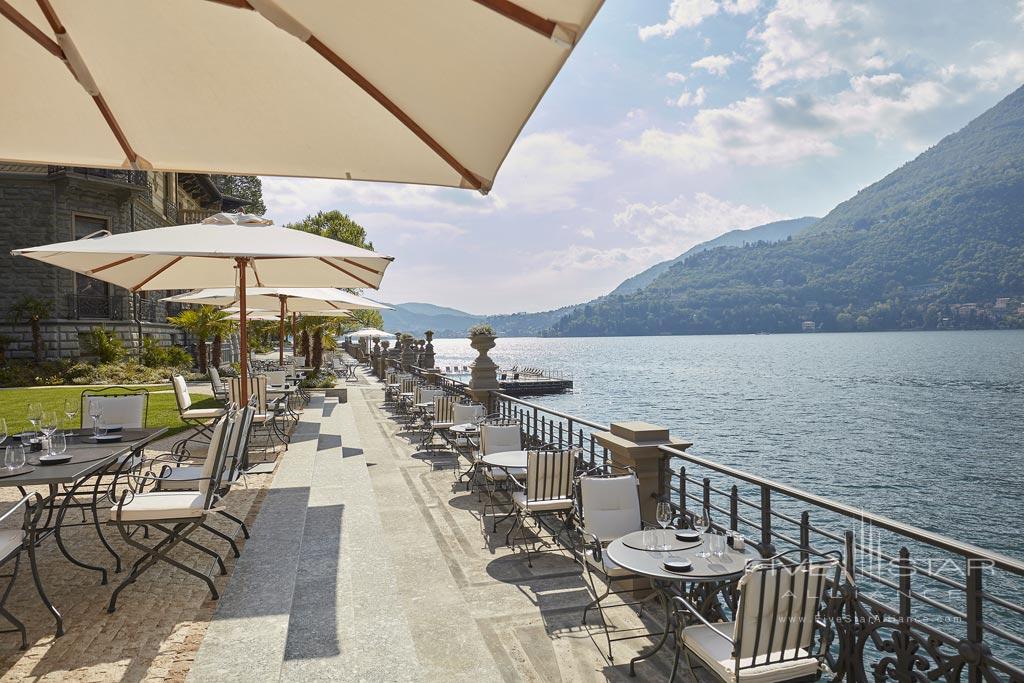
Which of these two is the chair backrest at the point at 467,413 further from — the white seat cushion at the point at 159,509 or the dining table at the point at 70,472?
the white seat cushion at the point at 159,509

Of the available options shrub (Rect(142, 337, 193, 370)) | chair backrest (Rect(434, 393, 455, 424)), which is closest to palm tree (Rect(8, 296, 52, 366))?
shrub (Rect(142, 337, 193, 370))

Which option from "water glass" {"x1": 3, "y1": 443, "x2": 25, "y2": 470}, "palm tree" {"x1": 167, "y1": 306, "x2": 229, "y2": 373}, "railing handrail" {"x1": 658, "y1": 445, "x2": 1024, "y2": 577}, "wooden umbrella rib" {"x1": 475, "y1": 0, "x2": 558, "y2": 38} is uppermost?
"wooden umbrella rib" {"x1": 475, "y1": 0, "x2": 558, "y2": 38}

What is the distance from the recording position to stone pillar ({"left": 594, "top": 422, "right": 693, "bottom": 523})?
18.5 ft

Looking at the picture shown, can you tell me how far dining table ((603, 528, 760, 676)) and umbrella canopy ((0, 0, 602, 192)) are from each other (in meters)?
2.66

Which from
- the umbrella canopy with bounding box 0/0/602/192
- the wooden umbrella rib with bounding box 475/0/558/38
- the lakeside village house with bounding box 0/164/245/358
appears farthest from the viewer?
the lakeside village house with bounding box 0/164/245/358

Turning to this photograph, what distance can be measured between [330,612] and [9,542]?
205cm

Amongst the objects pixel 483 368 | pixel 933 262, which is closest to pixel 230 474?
pixel 483 368

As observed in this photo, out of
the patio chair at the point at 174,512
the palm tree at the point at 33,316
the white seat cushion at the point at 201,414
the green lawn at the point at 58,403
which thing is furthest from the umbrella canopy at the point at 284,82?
the palm tree at the point at 33,316

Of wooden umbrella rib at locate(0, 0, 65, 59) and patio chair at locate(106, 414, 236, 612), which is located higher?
wooden umbrella rib at locate(0, 0, 65, 59)

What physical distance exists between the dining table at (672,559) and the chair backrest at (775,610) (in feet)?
1.64

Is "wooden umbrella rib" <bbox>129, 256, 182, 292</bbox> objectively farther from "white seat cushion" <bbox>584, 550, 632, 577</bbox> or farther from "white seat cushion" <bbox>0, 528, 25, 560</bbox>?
"white seat cushion" <bbox>584, 550, 632, 577</bbox>

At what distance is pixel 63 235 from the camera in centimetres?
2383

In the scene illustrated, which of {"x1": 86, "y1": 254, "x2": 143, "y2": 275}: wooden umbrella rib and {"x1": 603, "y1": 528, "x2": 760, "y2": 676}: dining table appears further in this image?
{"x1": 86, "y1": 254, "x2": 143, "y2": 275}: wooden umbrella rib

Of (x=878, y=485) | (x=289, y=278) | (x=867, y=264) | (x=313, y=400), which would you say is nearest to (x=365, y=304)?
(x=289, y=278)
